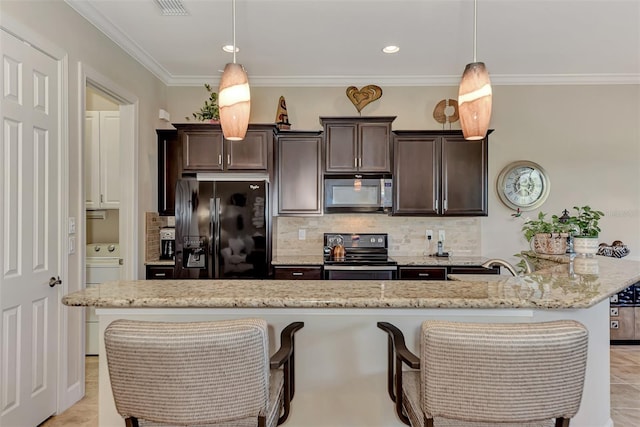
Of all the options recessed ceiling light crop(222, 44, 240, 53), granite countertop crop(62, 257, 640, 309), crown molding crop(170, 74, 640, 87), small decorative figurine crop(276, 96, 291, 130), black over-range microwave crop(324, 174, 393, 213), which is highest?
recessed ceiling light crop(222, 44, 240, 53)

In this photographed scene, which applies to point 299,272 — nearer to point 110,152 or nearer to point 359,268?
point 359,268

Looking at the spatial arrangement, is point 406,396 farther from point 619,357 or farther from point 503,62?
point 503,62

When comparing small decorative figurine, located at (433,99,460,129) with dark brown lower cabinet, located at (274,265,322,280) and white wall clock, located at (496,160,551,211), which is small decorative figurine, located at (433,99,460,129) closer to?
white wall clock, located at (496,160,551,211)

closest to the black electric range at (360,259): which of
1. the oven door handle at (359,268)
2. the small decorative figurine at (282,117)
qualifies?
the oven door handle at (359,268)

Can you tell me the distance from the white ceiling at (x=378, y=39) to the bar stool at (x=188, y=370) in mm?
2426

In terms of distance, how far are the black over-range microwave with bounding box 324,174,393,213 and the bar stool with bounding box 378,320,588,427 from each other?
Result: 282 cm

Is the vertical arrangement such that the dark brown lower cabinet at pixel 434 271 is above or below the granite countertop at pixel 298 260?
below

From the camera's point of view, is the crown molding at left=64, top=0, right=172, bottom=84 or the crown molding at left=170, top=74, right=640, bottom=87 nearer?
the crown molding at left=64, top=0, right=172, bottom=84

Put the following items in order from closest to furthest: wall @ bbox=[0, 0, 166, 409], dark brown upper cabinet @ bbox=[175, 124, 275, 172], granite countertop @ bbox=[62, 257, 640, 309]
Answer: granite countertop @ bbox=[62, 257, 640, 309] < wall @ bbox=[0, 0, 166, 409] < dark brown upper cabinet @ bbox=[175, 124, 275, 172]

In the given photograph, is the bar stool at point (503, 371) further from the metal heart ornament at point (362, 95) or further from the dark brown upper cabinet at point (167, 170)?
the dark brown upper cabinet at point (167, 170)

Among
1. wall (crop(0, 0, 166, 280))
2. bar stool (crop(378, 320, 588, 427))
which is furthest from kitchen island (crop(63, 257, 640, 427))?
wall (crop(0, 0, 166, 280))

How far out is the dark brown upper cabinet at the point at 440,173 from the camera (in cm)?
383

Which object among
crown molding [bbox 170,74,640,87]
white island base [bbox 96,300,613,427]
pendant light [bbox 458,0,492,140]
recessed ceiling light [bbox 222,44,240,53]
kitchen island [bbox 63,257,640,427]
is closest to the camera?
kitchen island [bbox 63,257,640,427]

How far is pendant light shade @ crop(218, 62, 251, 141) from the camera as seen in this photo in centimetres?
185
